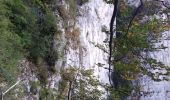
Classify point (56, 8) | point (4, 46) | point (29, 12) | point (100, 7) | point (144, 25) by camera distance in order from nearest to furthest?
point (4, 46)
point (144, 25)
point (29, 12)
point (56, 8)
point (100, 7)

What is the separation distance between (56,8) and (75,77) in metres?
2.01

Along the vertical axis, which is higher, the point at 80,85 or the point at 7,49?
the point at 7,49

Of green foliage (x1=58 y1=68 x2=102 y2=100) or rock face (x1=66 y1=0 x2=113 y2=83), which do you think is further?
rock face (x1=66 y1=0 x2=113 y2=83)

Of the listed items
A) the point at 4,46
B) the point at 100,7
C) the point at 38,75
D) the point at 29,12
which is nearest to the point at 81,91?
the point at 38,75

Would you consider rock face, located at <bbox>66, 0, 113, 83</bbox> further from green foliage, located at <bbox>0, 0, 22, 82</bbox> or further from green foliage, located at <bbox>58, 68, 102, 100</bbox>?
green foliage, located at <bbox>0, 0, 22, 82</bbox>

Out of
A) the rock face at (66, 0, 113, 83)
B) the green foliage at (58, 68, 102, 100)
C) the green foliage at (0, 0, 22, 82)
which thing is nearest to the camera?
the green foliage at (0, 0, 22, 82)

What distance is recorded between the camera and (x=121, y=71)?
7617 millimetres

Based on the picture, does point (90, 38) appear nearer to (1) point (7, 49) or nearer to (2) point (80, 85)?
(2) point (80, 85)

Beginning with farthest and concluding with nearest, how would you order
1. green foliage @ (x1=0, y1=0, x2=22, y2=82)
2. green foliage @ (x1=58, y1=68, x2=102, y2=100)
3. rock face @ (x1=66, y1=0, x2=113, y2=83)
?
rock face @ (x1=66, y1=0, x2=113, y2=83)
green foliage @ (x1=58, y1=68, x2=102, y2=100)
green foliage @ (x1=0, y1=0, x2=22, y2=82)

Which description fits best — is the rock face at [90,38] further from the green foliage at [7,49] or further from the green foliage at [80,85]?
the green foliage at [7,49]

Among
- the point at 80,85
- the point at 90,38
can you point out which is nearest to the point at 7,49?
the point at 80,85

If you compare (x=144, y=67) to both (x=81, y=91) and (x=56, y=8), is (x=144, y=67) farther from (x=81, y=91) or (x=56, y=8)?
(x=56, y=8)

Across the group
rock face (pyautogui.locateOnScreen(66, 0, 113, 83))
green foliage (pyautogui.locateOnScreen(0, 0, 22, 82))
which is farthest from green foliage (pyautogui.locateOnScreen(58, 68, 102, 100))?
green foliage (pyautogui.locateOnScreen(0, 0, 22, 82))

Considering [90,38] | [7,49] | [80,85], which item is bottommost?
[80,85]
